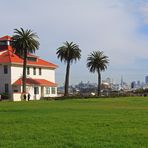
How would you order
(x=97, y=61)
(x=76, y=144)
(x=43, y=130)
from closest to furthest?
(x=76, y=144) → (x=43, y=130) → (x=97, y=61)

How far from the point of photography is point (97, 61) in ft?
377

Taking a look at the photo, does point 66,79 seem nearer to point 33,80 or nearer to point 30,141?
point 33,80

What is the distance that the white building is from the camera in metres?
92.4

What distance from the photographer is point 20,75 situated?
96.3 meters

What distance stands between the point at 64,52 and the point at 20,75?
12.6 m

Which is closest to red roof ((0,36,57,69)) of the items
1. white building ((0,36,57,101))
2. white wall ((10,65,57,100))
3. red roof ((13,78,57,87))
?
white building ((0,36,57,101))

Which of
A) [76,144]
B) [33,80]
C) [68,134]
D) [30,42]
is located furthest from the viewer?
[33,80]

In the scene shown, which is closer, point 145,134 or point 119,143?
point 119,143

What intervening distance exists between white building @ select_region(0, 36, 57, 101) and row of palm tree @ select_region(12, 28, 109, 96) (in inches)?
101

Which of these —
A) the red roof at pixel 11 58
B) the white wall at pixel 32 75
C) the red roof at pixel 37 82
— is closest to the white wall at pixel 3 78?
the white wall at pixel 32 75

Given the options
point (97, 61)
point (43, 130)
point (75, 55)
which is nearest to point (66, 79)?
point (75, 55)

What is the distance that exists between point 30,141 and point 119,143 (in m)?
2.77

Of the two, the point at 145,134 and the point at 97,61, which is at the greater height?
the point at 97,61

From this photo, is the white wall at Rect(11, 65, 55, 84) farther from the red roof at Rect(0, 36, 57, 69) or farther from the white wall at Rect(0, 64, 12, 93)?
the red roof at Rect(0, 36, 57, 69)
